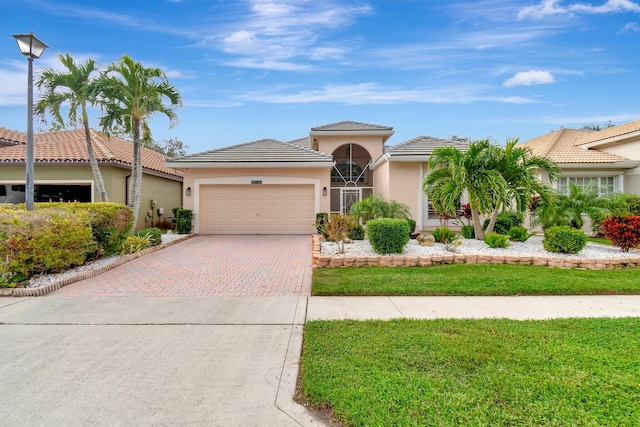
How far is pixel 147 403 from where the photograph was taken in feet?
9.39

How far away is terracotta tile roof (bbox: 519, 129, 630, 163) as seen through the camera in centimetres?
1491

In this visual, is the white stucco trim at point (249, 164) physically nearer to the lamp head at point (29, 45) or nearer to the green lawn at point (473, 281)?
the lamp head at point (29, 45)

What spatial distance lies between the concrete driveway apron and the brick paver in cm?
6

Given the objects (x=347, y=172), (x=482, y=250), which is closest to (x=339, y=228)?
(x=482, y=250)

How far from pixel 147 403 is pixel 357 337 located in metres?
2.35

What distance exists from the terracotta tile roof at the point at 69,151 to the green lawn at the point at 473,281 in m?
11.4

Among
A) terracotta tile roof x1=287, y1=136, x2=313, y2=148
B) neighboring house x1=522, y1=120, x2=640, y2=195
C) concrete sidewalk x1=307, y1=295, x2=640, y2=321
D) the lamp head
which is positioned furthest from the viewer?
terracotta tile roof x1=287, y1=136, x2=313, y2=148

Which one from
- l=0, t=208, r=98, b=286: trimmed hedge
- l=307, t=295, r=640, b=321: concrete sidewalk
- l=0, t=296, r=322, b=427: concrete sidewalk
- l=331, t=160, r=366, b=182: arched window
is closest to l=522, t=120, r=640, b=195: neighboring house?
l=331, t=160, r=366, b=182: arched window

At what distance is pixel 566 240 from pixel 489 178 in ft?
8.39

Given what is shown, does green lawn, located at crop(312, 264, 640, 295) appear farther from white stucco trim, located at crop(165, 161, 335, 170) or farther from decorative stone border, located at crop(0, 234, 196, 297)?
white stucco trim, located at crop(165, 161, 335, 170)

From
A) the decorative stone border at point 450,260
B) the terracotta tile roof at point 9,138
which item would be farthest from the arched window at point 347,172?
the terracotta tile roof at point 9,138

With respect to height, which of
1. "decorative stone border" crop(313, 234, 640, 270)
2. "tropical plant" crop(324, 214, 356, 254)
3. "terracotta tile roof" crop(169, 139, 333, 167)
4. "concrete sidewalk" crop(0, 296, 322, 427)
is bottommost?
"concrete sidewalk" crop(0, 296, 322, 427)

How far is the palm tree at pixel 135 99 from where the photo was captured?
36.1ft

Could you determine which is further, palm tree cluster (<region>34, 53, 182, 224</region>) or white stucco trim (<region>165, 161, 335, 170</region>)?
white stucco trim (<region>165, 161, 335, 170</region>)
